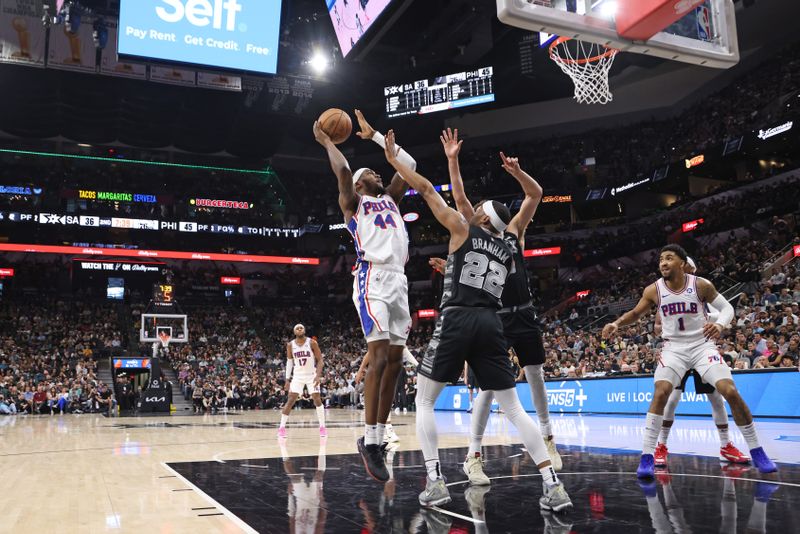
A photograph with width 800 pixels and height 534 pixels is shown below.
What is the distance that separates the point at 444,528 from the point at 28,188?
35.5 m

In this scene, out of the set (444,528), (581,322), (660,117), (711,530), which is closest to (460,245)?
(444,528)

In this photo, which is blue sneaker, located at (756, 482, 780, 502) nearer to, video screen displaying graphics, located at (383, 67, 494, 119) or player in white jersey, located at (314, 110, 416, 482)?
player in white jersey, located at (314, 110, 416, 482)

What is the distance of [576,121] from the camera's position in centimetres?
3478

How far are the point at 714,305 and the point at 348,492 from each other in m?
3.64

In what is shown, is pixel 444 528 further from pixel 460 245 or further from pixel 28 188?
pixel 28 188

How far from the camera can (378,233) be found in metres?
5.11

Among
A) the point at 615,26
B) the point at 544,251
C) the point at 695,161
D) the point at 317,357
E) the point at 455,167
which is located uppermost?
the point at 695,161

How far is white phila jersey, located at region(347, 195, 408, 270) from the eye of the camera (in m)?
5.08

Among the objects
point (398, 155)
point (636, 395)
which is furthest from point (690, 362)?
point (636, 395)

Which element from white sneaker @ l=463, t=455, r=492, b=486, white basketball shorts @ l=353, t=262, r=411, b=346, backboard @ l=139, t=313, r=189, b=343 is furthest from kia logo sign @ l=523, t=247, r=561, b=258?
white basketball shorts @ l=353, t=262, r=411, b=346

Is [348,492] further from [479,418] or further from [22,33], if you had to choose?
[22,33]

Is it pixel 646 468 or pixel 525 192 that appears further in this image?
pixel 525 192

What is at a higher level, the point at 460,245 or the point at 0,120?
the point at 0,120

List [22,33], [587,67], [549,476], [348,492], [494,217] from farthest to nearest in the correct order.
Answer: [22,33] < [587,67] < [348,492] < [494,217] < [549,476]
